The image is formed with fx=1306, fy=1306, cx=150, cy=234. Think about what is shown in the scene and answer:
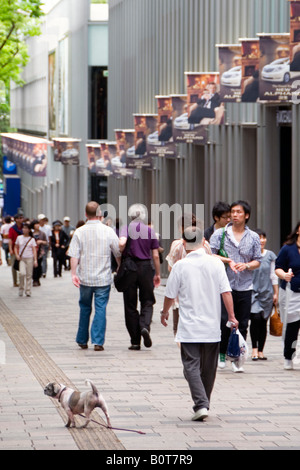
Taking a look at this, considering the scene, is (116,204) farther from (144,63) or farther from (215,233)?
(215,233)

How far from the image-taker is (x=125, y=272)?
15.8 metres

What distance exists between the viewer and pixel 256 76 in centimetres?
2148

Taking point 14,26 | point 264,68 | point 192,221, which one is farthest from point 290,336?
point 14,26

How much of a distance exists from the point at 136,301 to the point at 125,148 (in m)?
23.5

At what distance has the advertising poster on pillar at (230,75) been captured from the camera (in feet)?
76.0

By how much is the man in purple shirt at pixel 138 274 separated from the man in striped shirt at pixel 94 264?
30 centimetres

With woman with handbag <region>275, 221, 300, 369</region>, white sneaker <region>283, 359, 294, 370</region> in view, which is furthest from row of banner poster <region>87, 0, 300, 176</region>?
white sneaker <region>283, 359, 294, 370</region>

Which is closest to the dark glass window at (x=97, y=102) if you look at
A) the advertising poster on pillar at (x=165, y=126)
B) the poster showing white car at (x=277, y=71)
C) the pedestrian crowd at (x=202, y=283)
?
the advertising poster on pillar at (x=165, y=126)

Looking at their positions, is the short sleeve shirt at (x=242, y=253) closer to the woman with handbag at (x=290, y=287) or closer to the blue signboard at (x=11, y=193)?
the woman with handbag at (x=290, y=287)

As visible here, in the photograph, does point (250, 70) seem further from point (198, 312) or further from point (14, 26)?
point (14, 26)

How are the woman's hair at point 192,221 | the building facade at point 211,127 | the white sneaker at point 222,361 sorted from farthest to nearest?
the building facade at point 211,127 < the white sneaker at point 222,361 < the woman's hair at point 192,221

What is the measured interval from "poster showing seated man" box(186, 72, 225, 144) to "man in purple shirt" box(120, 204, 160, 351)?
429 inches

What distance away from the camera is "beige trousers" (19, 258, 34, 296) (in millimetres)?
26127

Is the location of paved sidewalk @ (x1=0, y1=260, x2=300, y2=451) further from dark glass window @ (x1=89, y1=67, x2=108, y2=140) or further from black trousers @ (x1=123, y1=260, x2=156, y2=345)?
dark glass window @ (x1=89, y1=67, x2=108, y2=140)
